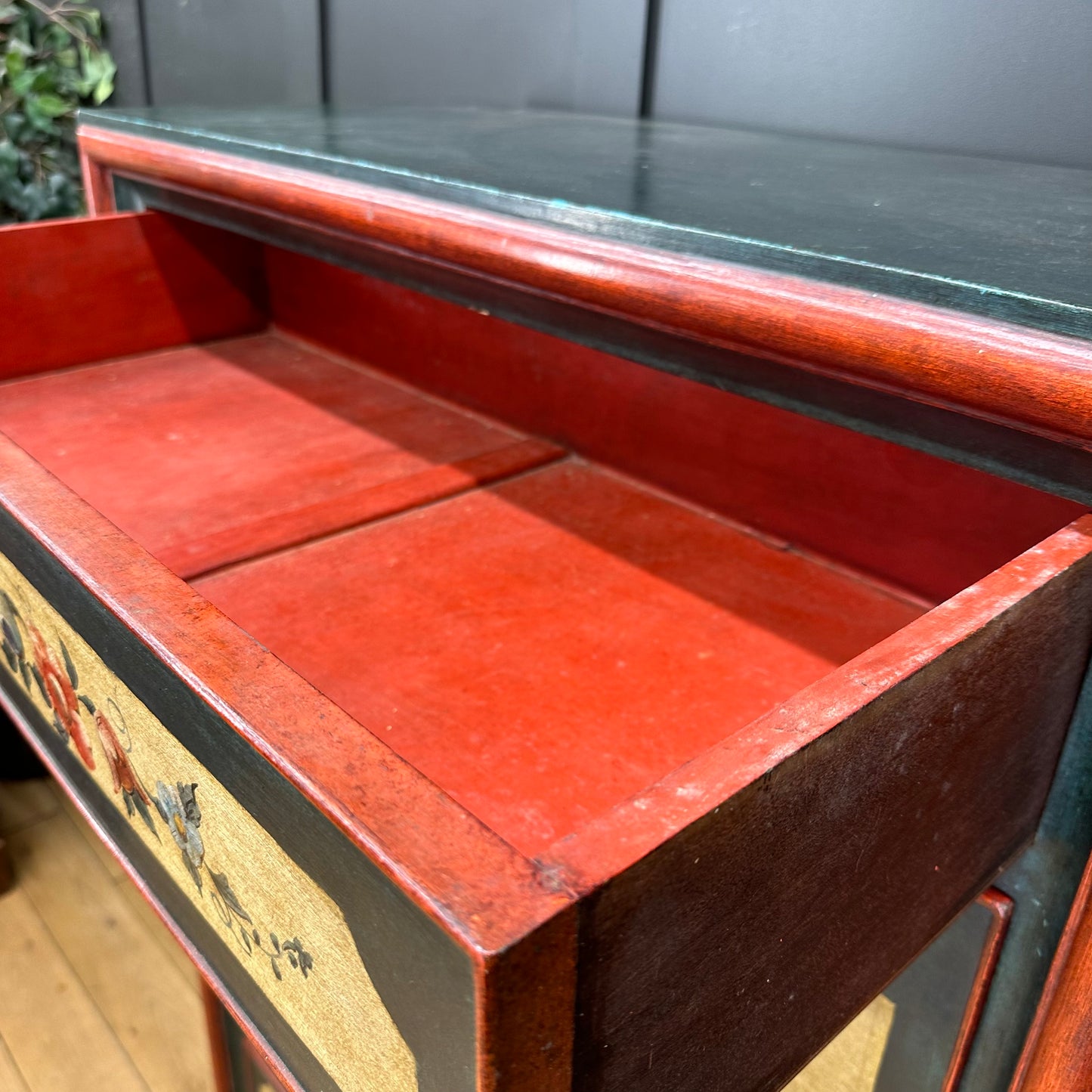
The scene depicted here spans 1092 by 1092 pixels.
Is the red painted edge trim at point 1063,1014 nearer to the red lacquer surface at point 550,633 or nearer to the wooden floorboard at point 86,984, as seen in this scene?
the red lacquer surface at point 550,633

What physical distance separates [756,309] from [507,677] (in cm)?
28

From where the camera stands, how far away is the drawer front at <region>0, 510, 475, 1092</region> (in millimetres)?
337

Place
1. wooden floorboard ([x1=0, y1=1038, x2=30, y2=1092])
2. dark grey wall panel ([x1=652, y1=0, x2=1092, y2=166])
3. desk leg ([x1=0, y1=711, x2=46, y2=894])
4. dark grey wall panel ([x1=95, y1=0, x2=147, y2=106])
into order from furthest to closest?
dark grey wall panel ([x1=95, y1=0, x2=147, y2=106]), desk leg ([x1=0, y1=711, x2=46, y2=894]), wooden floorboard ([x1=0, y1=1038, x2=30, y2=1092]), dark grey wall panel ([x1=652, y1=0, x2=1092, y2=166])

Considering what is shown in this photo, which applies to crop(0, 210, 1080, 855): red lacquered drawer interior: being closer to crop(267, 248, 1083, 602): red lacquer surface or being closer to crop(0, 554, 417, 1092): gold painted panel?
crop(267, 248, 1083, 602): red lacquer surface

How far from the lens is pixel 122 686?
0.52m

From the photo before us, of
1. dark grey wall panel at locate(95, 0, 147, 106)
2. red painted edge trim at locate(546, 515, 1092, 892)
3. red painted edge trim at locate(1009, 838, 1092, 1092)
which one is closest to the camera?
red painted edge trim at locate(546, 515, 1092, 892)

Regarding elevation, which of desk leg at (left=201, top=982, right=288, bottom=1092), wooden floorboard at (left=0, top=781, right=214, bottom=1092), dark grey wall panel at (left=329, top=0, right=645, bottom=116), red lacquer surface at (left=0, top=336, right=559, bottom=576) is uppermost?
dark grey wall panel at (left=329, top=0, right=645, bottom=116)

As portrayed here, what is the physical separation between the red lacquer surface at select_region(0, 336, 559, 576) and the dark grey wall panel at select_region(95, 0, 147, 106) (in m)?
1.18

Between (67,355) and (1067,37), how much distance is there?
3.45ft

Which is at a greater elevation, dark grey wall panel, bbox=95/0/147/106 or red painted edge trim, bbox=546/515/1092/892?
dark grey wall panel, bbox=95/0/147/106

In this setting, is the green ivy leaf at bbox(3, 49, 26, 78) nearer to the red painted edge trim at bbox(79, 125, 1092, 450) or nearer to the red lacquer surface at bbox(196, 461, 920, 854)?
the red painted edge trim at bbox(79, 125, 1092, 450)

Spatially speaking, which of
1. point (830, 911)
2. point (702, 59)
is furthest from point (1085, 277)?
point (702, 59)

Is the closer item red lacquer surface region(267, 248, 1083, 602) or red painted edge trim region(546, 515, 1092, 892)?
red painted edge trim region(546, 515, 1092, 892)

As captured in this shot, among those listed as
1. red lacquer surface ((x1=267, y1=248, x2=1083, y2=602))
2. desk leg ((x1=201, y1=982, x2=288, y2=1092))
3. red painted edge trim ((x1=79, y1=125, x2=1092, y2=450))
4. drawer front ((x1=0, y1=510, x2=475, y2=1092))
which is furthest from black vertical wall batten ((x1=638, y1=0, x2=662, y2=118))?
desk leg ((x1=201, y1=982, x2=288, y2=1092))
